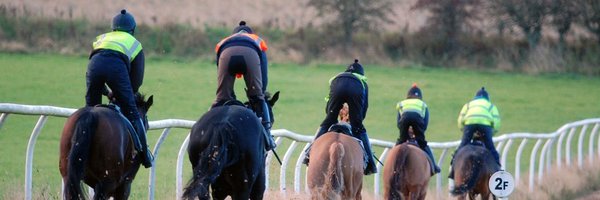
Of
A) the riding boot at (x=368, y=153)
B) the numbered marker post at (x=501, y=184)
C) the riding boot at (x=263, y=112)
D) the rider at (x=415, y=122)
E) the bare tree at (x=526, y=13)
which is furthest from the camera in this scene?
the bare tree at (x=526, y=13)

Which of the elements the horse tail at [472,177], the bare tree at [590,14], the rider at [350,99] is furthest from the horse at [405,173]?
the bare tree at [590,14]

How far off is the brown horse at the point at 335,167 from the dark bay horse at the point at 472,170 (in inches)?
168

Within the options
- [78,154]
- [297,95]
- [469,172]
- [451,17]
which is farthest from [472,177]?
[451,17]

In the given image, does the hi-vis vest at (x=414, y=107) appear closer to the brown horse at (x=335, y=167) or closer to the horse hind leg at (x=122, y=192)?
the brown horse at (x=335, y=167)

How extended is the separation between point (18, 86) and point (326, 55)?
12727 mm

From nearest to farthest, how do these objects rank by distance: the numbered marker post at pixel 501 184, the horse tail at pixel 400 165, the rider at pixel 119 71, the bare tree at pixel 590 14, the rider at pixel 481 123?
the rider at pixel 119 71 → the numbered marker post at pixel 501 184 → the horse tail at pixel 400 165 → the rider at pixel 481 123 → the bare tree at pixel 590 14

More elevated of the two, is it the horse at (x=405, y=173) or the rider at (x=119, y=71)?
the rider at (x=119, y=71)

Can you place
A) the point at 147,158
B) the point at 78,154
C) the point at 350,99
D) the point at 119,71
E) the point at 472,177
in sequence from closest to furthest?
1. the point at 78,154
2. the point at 119,71
3. the point at 147,158
4. the point at 350,99
5. the point at 472,177

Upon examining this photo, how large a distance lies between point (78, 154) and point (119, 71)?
0.76 m

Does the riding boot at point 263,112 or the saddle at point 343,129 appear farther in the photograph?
the saddle at point 343,129

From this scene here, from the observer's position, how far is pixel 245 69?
9031 millimetres

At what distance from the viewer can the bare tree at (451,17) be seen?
37.0 metres

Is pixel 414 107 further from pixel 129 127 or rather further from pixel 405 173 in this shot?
pixel 129 127

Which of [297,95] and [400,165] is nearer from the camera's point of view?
[400,165]
